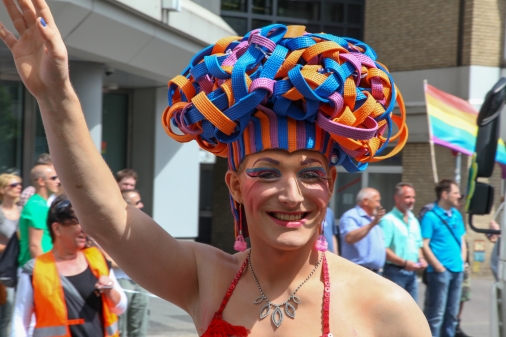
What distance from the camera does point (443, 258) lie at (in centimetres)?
768

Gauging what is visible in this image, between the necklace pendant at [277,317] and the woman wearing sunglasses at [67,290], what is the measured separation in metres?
2.08

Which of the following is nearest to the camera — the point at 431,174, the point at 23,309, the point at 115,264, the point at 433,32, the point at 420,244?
the point at 23,309

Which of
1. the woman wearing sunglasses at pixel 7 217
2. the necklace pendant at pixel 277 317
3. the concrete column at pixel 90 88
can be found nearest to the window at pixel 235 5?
the concrete column at pixel 90 88

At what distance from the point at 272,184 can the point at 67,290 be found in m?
2.21

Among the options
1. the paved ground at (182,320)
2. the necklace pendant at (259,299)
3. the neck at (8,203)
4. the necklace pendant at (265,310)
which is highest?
the necklace pendant at (259,299)

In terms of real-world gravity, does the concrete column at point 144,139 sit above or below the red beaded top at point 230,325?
above

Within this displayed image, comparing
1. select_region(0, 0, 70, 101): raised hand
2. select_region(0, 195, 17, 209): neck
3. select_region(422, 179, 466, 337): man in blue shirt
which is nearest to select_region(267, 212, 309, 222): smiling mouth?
select_region(0, 0, 70, 101): raised hand

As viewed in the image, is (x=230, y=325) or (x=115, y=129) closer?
(x=230, y=325)

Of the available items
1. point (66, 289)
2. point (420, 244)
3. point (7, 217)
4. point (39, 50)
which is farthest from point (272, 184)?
point (420, 244)

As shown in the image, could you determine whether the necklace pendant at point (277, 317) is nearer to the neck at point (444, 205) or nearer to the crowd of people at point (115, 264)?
the crowd of people at point (115, 264)

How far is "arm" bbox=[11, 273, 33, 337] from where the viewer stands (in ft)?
12.8

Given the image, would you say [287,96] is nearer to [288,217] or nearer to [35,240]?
[288,217]

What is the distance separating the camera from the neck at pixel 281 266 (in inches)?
87.4

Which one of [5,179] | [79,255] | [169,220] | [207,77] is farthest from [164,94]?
[207,77]
